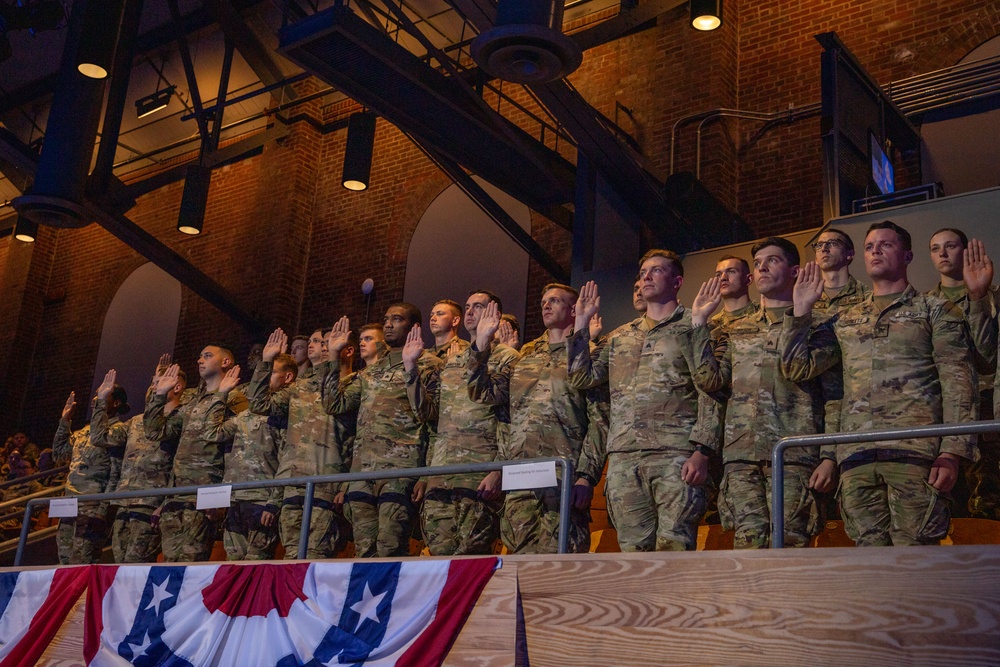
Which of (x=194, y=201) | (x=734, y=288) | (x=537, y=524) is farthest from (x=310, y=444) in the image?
(x=194, y=201)

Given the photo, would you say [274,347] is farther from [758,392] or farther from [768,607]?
[768,607]

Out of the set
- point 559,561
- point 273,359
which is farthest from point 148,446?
point 559,561

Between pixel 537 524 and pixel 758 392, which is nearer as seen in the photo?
pixel 758 392

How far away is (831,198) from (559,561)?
4112 millimetres

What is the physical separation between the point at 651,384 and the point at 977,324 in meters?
1.26

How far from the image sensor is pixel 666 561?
11.8 ft

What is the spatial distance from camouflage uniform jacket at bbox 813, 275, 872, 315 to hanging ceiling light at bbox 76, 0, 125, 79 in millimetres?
6557

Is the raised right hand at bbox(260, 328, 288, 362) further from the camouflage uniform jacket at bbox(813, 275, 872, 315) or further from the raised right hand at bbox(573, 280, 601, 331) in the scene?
the camouflage uniform jacket at bbox(813, 275, 872, 315)

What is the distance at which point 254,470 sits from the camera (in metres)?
6.18

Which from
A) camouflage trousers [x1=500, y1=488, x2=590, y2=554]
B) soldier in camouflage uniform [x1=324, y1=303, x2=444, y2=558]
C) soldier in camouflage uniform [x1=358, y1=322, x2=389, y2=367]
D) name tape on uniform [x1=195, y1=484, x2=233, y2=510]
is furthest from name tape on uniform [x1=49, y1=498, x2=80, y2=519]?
camouflage trousers [x1=500, y1=488, x2=590, y2=554]

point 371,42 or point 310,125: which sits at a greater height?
point 310,125

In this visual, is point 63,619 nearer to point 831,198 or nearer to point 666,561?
point 666,561

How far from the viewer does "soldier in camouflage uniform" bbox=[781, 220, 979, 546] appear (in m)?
3.70

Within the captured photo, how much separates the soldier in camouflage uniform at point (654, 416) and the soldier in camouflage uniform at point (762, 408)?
9cm
